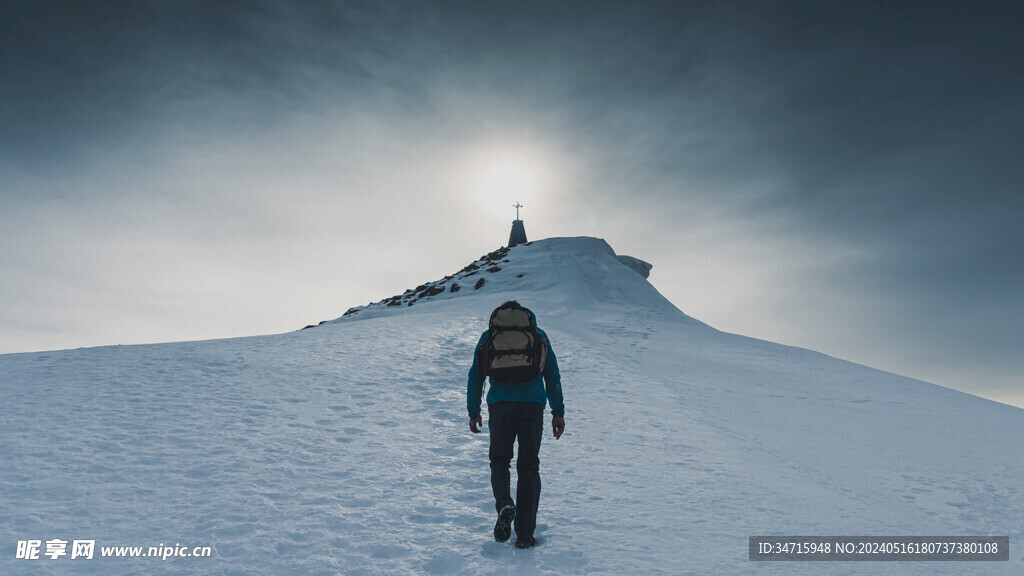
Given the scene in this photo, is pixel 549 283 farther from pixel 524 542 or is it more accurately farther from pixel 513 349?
pixel 524 542

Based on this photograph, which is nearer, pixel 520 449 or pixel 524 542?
pixel 524 542

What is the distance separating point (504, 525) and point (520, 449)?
63 cm

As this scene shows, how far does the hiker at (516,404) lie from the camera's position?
15.1 ft

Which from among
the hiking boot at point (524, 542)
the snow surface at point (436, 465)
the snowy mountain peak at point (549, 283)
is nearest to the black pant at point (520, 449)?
the hiking boot at point (524, 542)

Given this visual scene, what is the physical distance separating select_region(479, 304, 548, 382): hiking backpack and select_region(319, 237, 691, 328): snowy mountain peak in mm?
15104

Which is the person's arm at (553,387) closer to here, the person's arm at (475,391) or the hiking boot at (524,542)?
the person's arm at (475,391)

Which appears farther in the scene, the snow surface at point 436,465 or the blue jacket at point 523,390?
the blue jacket at point 523,390

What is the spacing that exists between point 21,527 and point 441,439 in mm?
4253

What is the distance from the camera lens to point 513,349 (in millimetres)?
4762

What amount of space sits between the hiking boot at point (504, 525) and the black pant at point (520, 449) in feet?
0.17

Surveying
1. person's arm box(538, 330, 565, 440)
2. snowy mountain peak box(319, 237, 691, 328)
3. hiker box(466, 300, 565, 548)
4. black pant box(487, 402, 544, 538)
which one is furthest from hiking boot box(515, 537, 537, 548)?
snowy mountain peak box(319, 237, 691, 328)

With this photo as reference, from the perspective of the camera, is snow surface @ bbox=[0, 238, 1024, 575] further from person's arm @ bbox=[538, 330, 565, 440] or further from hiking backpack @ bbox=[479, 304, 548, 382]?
hiking backpack @ bbox=[479, 304, 548, 382]

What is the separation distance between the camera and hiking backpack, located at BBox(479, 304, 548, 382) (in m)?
4.72

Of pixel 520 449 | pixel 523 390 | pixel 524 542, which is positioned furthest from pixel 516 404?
pixel 524 542
